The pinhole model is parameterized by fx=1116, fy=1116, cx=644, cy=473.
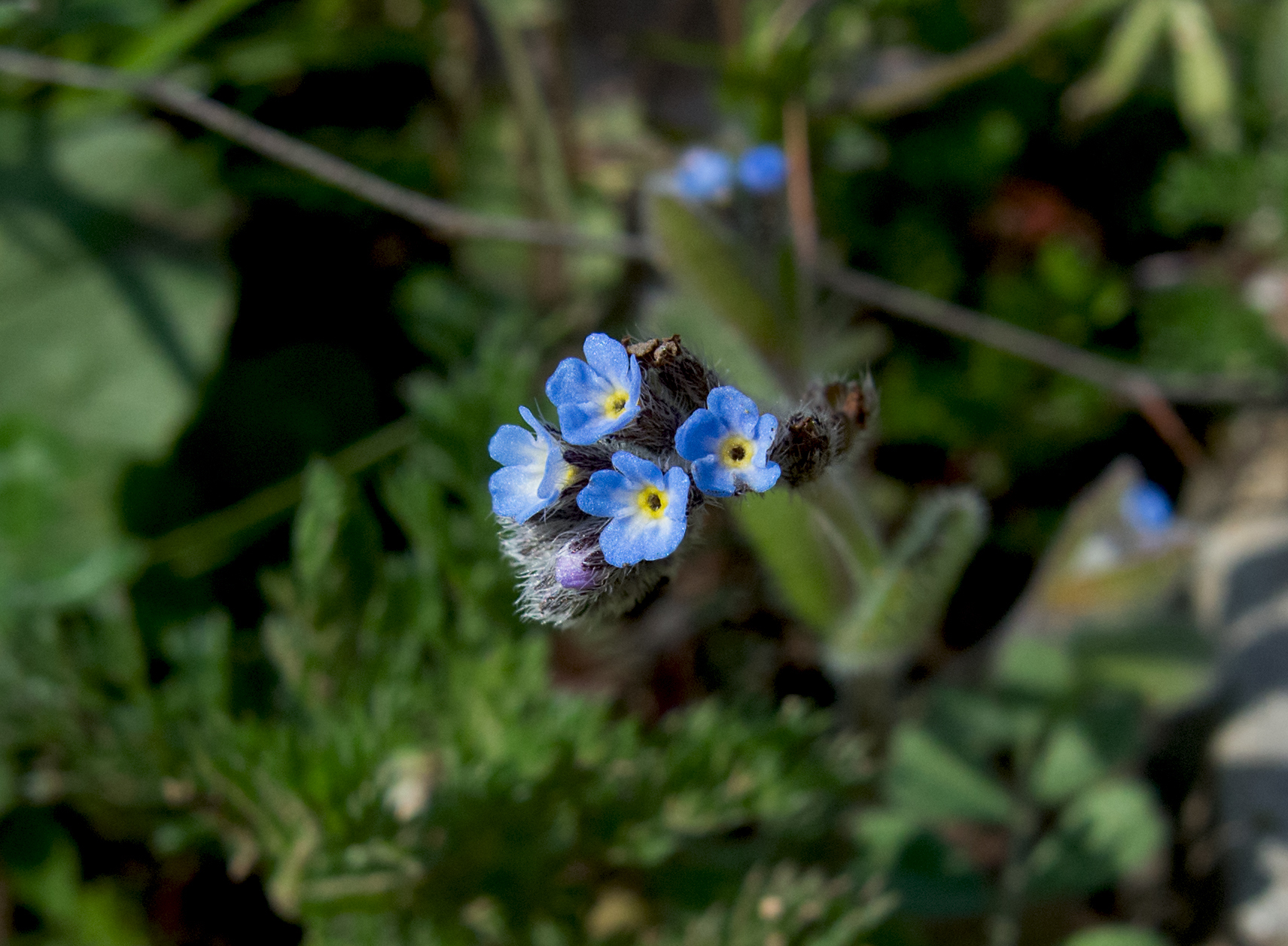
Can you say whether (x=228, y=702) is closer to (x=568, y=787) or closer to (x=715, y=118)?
(x=568, y=787)

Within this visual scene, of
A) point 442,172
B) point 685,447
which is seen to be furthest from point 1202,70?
point 685,447

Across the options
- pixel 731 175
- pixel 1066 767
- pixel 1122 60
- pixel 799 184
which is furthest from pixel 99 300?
pixel 1122 60

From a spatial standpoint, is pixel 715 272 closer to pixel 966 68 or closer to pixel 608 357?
pixel 966 68

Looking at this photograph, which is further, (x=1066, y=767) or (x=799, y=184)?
(x=799, y=184)

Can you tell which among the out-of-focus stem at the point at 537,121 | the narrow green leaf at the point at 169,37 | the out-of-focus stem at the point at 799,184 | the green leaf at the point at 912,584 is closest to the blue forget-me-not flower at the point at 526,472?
the green leaf at the point at 912,584

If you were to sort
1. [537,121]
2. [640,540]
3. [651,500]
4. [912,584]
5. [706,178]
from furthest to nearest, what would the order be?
[537,121] → [706,178] → [912,584] → [651,500] → [640,540]

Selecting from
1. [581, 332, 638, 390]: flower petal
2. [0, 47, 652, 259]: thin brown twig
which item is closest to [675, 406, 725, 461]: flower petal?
[581, 332, 638, 390]: flower petal
